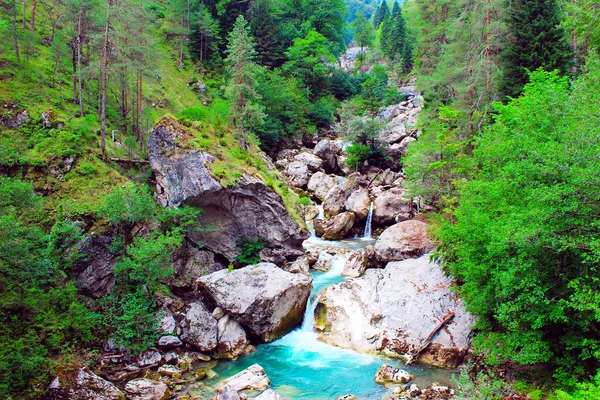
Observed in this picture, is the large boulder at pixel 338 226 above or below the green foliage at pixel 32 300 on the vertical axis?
above

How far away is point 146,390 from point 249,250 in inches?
334

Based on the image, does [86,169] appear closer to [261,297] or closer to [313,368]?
[261,297]

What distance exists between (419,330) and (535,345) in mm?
5421

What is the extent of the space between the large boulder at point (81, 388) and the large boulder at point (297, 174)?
24164mm

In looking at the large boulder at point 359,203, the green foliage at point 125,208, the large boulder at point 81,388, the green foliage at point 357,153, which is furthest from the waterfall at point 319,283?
the green foliage at point 357,153

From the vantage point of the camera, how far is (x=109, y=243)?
15344 millimetres

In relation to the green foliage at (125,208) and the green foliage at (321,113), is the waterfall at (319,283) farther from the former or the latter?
the green foliage at (321,113)

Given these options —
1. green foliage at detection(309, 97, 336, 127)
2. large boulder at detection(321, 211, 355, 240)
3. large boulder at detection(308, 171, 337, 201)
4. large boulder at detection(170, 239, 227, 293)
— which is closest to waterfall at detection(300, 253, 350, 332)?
large boulder at detection(321, 211, 355, 240)

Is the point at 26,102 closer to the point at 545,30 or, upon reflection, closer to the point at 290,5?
the point at 545,30

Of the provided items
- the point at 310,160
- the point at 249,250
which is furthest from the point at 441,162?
the point at 310,160

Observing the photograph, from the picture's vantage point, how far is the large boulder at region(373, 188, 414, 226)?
27875 millimetres

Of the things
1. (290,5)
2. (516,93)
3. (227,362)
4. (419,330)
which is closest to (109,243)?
(227,362)

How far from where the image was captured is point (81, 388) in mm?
11406

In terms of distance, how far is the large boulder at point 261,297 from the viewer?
15.3 m
